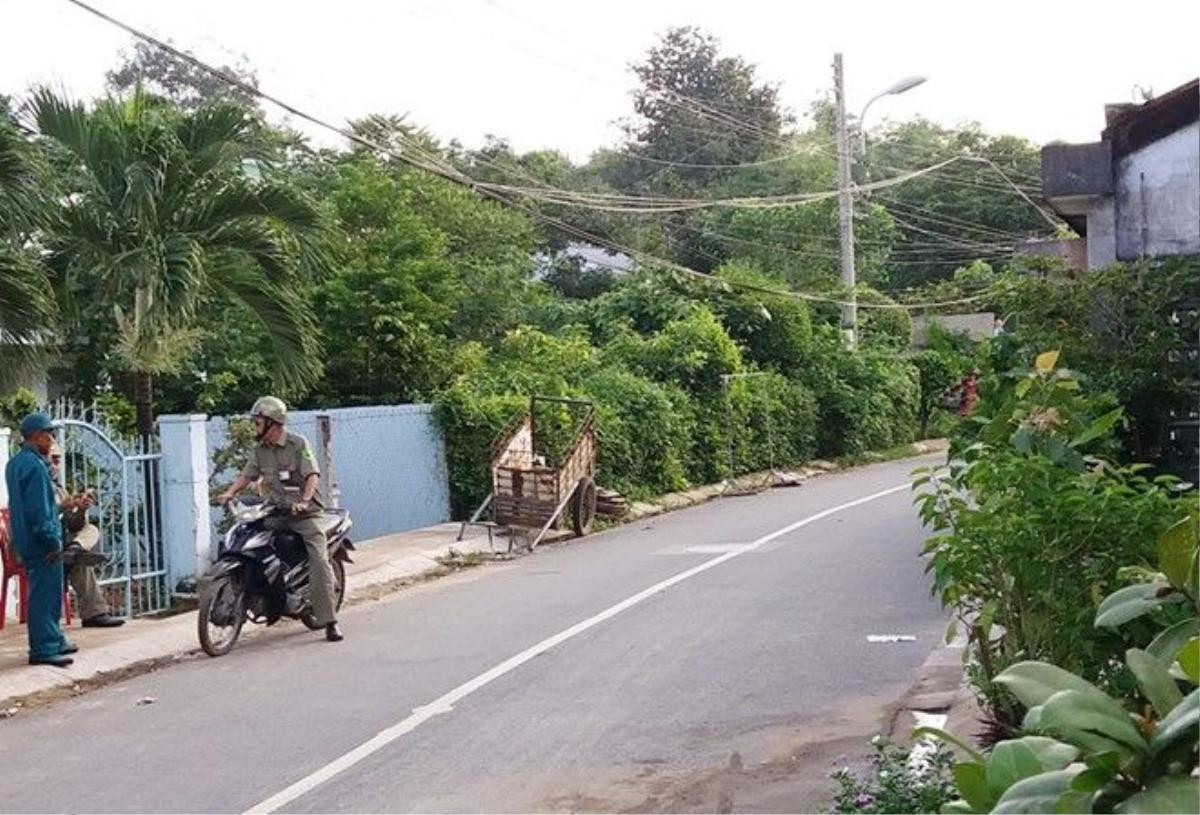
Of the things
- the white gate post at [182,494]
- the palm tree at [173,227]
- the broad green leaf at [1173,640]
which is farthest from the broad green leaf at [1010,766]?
the palm tree at [173,227]

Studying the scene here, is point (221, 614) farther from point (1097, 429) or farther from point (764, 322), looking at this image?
point (764, 322)

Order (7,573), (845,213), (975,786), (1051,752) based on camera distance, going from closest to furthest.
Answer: (1051,752)
(975,786)
(7,573)
(845,213)

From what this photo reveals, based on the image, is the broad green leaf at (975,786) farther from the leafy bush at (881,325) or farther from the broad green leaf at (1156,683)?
the leafy bush at (881,325)

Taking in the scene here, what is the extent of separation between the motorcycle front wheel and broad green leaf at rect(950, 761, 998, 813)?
9.10 metres

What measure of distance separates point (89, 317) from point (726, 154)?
1597 inches

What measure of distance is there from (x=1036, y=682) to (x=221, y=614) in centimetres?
934

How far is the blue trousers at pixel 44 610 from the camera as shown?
36.1 ft

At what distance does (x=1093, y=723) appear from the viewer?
2.76 metres

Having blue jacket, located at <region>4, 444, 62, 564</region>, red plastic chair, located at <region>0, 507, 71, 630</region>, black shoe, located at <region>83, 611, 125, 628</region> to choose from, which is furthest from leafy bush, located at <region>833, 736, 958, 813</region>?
black shoe, located at <region>83, 611, 125, 628</region>

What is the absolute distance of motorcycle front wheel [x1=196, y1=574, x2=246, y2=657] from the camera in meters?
11.5

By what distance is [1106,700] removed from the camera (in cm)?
285

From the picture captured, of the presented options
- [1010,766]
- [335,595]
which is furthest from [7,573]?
[1010,766]

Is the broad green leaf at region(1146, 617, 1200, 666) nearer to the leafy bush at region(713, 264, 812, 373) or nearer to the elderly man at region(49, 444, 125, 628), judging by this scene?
the elderly man at region(49, 444, 125, 628)

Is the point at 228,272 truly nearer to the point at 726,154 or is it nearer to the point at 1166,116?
the point at 1166,116
